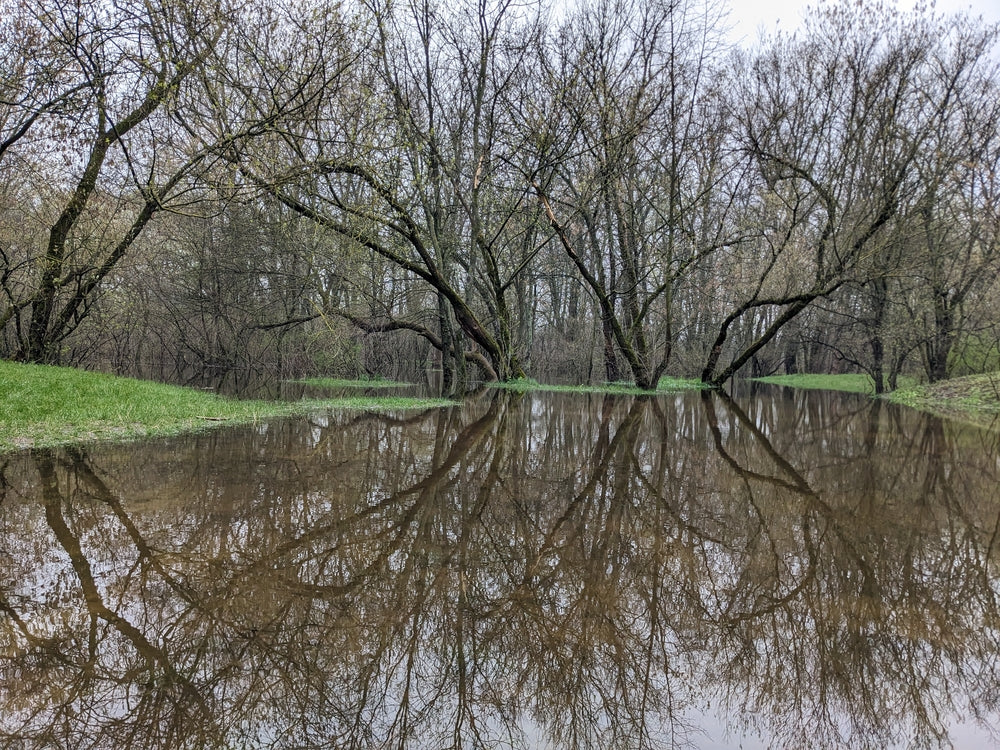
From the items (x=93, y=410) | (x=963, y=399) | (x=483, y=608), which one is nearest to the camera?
(x=483, y=608)

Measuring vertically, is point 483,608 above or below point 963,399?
below

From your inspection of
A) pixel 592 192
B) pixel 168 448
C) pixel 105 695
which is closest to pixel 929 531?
pixel 105 695

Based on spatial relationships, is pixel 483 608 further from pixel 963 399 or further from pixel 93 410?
pixel 963 399

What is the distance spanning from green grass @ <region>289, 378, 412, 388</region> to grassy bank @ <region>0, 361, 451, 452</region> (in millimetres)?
10456

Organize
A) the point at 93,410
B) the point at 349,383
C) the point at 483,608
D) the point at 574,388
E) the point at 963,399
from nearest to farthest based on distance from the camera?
the point at 483,608 → the point at 93,410 → the point at 963,399 → the point at 574,388 → the point at 349,383

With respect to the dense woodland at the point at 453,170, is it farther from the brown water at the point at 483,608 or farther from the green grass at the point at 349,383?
the brown water at the point at 483,608

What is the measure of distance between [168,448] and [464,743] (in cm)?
599

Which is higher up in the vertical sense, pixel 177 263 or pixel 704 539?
pixel 177 263

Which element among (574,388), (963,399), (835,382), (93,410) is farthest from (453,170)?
(835,382)

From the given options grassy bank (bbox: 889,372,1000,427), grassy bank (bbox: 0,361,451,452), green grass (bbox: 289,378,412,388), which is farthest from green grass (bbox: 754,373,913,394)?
grassy bank (bbox: 0,361,451,452)

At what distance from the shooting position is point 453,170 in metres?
17.2

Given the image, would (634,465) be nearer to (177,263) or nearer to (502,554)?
(502,554)

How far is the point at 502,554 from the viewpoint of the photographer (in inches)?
161

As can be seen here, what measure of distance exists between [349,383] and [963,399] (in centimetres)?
1874
